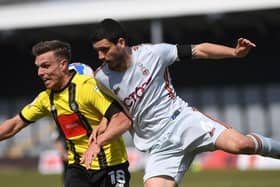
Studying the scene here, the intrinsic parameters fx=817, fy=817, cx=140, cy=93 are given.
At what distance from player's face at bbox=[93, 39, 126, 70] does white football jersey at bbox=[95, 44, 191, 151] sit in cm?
15

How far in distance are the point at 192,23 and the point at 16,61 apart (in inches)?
409

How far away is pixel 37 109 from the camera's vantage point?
8.58 meters

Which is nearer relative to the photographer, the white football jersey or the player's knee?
the player's knee

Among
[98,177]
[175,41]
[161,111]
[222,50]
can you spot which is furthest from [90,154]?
[175,41]

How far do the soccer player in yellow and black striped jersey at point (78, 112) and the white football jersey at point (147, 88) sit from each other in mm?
142

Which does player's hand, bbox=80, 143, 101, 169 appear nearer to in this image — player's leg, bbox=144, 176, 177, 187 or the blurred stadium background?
player's leg, bbox=144, 176, 177, 187

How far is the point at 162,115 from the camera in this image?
8211 millimetres

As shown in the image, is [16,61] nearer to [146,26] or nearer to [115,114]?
[146,26]

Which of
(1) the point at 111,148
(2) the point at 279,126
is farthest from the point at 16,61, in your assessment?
(1) the point at 111,148

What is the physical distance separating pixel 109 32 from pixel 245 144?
1702mm

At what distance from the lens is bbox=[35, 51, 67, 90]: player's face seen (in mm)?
8211

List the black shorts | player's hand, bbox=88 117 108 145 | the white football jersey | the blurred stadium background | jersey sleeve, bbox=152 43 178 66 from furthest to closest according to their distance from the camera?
the blurred stadium background
the black shorts
jersey sleeve, bbox=152 43 178 66
the white football jersey
player's hand, bbox=88 117 108 145

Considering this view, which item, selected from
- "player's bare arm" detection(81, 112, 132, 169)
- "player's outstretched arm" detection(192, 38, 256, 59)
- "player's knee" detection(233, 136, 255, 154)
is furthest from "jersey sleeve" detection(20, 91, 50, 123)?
"player's knee" detection(233, 136, 255, 154)

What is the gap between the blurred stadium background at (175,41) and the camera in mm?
Answer: 30906
